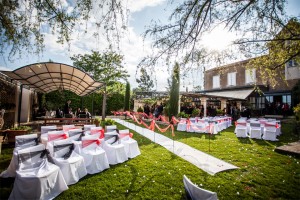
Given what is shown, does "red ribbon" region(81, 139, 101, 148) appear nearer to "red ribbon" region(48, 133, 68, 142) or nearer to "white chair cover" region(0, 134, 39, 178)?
"red ribbon" region(48, 133, 68, 142)

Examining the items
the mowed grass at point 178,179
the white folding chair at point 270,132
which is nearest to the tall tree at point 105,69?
the mowed grass at point 178,179

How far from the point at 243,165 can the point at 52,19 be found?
6358 millimetres

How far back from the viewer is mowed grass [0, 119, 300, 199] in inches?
150

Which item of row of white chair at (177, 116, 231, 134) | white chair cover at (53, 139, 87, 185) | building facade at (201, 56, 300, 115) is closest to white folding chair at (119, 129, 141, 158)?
white chair cover at (53, 139, 87, 185)

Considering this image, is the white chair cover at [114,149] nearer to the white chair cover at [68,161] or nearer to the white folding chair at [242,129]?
the white chair cover at [68,161]

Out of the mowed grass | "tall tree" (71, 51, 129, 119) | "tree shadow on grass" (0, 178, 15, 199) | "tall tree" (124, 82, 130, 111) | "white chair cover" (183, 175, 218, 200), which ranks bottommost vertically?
the mowed grass

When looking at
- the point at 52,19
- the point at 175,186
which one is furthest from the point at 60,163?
the point at 52,19

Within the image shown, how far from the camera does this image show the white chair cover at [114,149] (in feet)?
18.2

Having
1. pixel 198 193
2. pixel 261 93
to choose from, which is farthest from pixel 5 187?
pixel 261 93

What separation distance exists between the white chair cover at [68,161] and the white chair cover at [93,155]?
0.24 m

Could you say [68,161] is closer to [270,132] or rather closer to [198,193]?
[198,193]

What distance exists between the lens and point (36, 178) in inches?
129

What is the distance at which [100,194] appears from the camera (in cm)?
374

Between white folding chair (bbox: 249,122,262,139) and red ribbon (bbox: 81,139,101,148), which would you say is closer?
red ribbon (bbox: 81,139,101,148)
